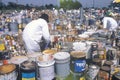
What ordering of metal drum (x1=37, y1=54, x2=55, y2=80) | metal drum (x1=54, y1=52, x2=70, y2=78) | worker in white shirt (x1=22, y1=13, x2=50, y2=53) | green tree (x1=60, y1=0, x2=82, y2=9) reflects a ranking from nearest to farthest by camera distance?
metal drum (x1=37, y1=54, x2=55, y2=80), metal drum (x1=54, y1=52, x2=70, y2=78), worker in white shirt (x1=22, y1=13, x2=50, y2=53), green tree (x1=60, y1=0, x2=82, y2=9)

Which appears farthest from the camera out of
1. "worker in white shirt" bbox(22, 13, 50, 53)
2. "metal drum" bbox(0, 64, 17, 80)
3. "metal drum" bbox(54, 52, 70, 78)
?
"worker in white shirt" bbox(22, 13, 50, 53)

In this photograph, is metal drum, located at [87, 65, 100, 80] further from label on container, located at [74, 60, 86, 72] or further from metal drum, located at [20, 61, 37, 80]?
metal drum, located at [20, 61, 37, 80]

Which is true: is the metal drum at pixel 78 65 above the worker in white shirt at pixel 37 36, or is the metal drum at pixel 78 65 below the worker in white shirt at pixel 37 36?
below

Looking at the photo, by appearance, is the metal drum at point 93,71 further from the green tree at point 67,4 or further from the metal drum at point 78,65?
the green tree at point 67,4

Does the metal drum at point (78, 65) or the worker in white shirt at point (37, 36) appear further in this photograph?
the worker in white shirt at point (37, 36)

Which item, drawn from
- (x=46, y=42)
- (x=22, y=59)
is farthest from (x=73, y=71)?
(x=46, y=42)

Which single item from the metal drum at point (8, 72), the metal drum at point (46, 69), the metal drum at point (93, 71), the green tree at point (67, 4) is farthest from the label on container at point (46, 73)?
the green tree at point (67, 4)

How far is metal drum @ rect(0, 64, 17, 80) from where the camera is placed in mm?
2514

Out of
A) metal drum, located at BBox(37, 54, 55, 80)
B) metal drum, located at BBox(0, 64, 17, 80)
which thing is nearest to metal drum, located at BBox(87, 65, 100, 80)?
metal drum, located at BBox(37, 54, 55, 80)

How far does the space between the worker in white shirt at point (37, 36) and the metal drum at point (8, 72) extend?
7.69 feet

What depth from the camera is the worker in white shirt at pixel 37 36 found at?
4.99m

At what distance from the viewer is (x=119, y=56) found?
146 inches

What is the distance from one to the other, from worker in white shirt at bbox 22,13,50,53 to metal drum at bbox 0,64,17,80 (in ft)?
7.69

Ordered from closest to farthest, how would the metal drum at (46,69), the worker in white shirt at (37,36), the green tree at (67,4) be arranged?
the metal drum at (46,69)
the worker in white shirt at (37,36)
the green tree at (67,4)
